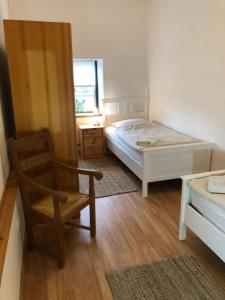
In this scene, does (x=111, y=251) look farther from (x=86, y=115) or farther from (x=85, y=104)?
(x=85, y=104)

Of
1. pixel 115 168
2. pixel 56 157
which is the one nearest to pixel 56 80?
pixel 56 157

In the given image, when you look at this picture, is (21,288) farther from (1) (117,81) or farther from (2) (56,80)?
(1) (117,81)

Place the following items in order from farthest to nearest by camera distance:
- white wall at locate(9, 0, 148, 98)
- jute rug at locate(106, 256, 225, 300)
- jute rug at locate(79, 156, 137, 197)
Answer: white wall at locate(9, 0, 148, 98) < jute rug at locate(79, 156, 137, 197) < jute rug at locate(106, 256, 225, 300)

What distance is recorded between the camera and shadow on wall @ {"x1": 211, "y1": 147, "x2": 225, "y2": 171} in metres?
3.18

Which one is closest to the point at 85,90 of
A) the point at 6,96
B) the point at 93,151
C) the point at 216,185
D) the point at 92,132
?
the point at 92,132

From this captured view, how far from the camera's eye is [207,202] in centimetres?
192

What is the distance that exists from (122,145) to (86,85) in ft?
5.66

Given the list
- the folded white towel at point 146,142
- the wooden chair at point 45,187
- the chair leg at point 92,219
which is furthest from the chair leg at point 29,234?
the folded white towel at point 146,142

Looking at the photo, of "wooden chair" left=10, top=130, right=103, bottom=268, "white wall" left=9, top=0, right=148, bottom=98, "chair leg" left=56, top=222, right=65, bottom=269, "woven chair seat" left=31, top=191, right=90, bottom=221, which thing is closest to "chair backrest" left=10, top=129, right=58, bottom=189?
"wooden chair" left=10, top=130, right=103, bottom=268

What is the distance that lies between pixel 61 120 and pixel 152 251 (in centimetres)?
143

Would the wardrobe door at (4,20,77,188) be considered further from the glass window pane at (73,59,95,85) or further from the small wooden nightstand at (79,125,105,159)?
the glass window pane at (73,59,95,85)

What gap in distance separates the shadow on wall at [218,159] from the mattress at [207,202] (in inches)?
45.0

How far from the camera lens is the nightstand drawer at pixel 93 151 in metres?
4.60

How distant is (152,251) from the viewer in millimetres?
2207
